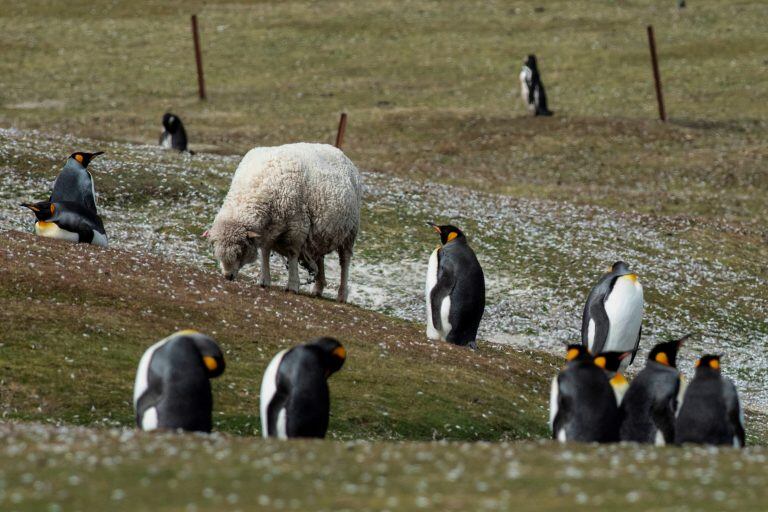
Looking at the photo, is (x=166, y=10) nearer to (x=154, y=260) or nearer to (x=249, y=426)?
(x=154, y=260)

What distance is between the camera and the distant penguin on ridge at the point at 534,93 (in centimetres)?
4712

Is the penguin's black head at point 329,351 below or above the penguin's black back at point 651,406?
above

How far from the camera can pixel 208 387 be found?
41.7 feet

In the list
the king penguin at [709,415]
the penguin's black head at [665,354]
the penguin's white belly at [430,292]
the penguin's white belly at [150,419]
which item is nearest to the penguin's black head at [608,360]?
the penguin's black head at [665,354]

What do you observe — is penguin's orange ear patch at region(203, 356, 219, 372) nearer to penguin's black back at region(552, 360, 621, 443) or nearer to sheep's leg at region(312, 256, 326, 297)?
penguin's black back at region(552, 360, 621, 443)

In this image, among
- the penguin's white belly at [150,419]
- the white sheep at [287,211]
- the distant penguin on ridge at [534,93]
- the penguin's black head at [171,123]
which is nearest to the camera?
the penguin's white belly at [150,419]

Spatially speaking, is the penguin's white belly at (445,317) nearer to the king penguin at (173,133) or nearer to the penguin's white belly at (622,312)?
the penguin's white belly at (622,312)

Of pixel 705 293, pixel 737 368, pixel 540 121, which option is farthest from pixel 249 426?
pixel 540 121

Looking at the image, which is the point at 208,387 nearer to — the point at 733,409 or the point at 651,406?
the point at 651,406

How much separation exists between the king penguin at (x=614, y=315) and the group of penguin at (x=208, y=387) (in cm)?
834

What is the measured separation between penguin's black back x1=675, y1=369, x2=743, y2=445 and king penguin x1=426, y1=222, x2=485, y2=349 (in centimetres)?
787

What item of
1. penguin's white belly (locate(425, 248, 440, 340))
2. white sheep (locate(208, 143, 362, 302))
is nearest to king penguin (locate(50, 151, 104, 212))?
white sheep (locate(208, 143, 362, 302))

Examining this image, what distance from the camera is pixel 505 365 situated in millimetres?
19984

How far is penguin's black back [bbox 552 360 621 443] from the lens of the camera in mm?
13188
